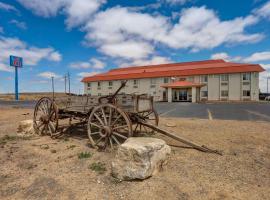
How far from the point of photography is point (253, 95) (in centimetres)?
3594

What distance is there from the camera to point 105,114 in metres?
5.98

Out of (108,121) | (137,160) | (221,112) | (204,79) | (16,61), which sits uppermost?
(16,61)

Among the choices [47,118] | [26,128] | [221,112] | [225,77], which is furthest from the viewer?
[225,77]

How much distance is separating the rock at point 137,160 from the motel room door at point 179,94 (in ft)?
114

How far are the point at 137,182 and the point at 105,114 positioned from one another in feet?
8.41

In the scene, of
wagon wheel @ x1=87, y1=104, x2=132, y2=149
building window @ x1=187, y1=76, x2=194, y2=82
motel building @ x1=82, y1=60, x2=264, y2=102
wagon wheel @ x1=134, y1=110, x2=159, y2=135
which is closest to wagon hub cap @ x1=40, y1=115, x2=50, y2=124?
wagon wheel @ x1=87, y1=104, x2=132, y2=149

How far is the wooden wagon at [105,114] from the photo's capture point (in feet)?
18.4

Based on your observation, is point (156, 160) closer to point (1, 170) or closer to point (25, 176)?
point (25, 176)

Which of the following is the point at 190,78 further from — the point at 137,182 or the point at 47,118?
the point at 137,182

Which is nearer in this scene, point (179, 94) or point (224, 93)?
point (224, 93)

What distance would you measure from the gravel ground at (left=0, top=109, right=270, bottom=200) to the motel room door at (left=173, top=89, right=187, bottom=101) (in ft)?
104

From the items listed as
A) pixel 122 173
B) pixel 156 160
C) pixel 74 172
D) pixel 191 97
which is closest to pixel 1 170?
pixel 74 172

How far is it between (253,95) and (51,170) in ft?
128

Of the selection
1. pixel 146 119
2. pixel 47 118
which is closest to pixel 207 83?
pixel 146 119
